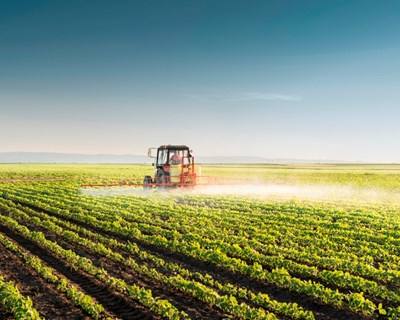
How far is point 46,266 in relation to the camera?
10.7m

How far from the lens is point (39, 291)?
884 centimetres

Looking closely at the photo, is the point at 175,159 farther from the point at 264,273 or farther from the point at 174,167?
the point at 264,273

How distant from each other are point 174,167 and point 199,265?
15.3m

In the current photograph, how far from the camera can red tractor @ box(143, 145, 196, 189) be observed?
2591 centimetres

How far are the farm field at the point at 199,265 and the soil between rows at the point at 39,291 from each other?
2 cm

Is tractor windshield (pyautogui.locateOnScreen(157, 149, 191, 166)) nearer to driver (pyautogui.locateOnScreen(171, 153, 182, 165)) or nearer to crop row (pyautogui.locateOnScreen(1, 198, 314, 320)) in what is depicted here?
driver (pyautogui.locateOnScreen(171, 153, 182, 165))

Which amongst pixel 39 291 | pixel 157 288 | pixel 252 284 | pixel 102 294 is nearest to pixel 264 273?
pixel 252 284

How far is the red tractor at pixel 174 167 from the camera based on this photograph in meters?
25.9

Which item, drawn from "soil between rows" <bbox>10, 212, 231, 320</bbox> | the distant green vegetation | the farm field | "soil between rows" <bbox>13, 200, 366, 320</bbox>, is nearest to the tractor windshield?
the farm field

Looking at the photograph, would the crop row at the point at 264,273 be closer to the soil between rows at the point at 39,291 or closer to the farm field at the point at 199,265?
the farm field at the point at 199,265

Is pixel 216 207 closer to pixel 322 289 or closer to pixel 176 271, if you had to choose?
pixel 176 271

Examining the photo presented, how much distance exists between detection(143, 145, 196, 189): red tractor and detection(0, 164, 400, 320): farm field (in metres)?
6.59

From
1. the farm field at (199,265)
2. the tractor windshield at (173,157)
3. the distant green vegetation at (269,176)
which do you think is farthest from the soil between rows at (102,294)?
the distant green vegetation at (269,176)

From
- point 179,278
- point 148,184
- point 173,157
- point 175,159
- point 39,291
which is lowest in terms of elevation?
point 39,291
